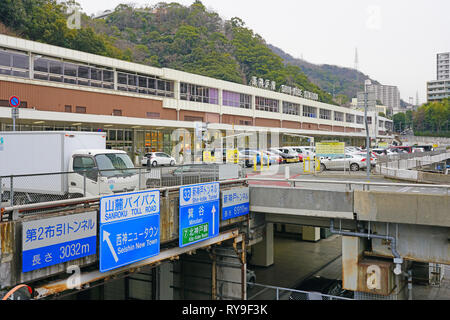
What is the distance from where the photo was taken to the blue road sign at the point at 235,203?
1384cm

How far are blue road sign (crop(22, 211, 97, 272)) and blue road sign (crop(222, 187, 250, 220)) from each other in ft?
18.4

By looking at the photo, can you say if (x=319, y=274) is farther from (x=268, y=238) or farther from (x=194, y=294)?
(x=194, y=294)

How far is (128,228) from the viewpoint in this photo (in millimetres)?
9711

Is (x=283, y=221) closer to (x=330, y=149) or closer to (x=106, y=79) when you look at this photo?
(x=330, y=149)

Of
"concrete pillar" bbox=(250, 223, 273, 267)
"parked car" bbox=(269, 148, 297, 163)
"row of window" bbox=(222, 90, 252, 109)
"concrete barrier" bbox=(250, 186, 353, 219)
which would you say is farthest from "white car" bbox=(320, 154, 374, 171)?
"row of window" bbox=(222, 90, 252, 109)

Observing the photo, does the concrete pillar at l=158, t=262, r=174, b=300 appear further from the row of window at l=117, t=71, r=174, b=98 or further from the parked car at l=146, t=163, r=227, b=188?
the row of window at l=117, t=71, r=174, b=98

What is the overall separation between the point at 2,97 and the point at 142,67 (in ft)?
46.9

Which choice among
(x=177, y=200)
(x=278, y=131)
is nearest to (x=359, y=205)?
(x=177, y=200)

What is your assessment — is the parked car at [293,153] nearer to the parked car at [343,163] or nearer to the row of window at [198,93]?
the parked car at [343,163]

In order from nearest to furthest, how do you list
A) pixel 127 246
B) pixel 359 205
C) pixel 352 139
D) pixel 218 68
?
1. pixel 127 246
2. pixel 359 205
3. pixel 218 68
4. pixel 352 139

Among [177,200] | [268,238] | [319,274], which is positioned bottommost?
[319,274]

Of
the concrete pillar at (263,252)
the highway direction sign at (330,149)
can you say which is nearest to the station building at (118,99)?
the highway direction sign at (330,149)

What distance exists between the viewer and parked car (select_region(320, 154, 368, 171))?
2872 centimetres
